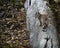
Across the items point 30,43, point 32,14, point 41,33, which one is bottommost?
point 30,43

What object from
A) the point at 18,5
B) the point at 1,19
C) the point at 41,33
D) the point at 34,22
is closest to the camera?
the point at 41,33

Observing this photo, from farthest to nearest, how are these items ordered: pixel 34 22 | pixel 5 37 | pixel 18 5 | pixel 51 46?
pixel 18 5, pixel 5 37, pixel 34 22, pixel 51 46

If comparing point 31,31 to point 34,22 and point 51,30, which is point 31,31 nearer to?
point 34,22

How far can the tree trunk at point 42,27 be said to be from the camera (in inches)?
158

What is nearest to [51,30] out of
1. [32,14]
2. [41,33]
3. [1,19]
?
[41,33]

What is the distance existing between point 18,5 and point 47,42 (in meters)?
2.65

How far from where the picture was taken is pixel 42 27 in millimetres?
4254

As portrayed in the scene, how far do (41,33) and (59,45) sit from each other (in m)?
0.48

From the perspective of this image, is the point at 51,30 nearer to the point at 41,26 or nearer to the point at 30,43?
the point at 41,26

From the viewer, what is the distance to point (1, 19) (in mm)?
5711

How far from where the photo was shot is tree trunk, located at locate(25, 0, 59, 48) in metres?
4.00

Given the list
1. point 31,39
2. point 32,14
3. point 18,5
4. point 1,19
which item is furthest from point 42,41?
point 18,5

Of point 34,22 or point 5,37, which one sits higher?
point 34,22

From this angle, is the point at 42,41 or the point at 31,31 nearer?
the point at 42,41
